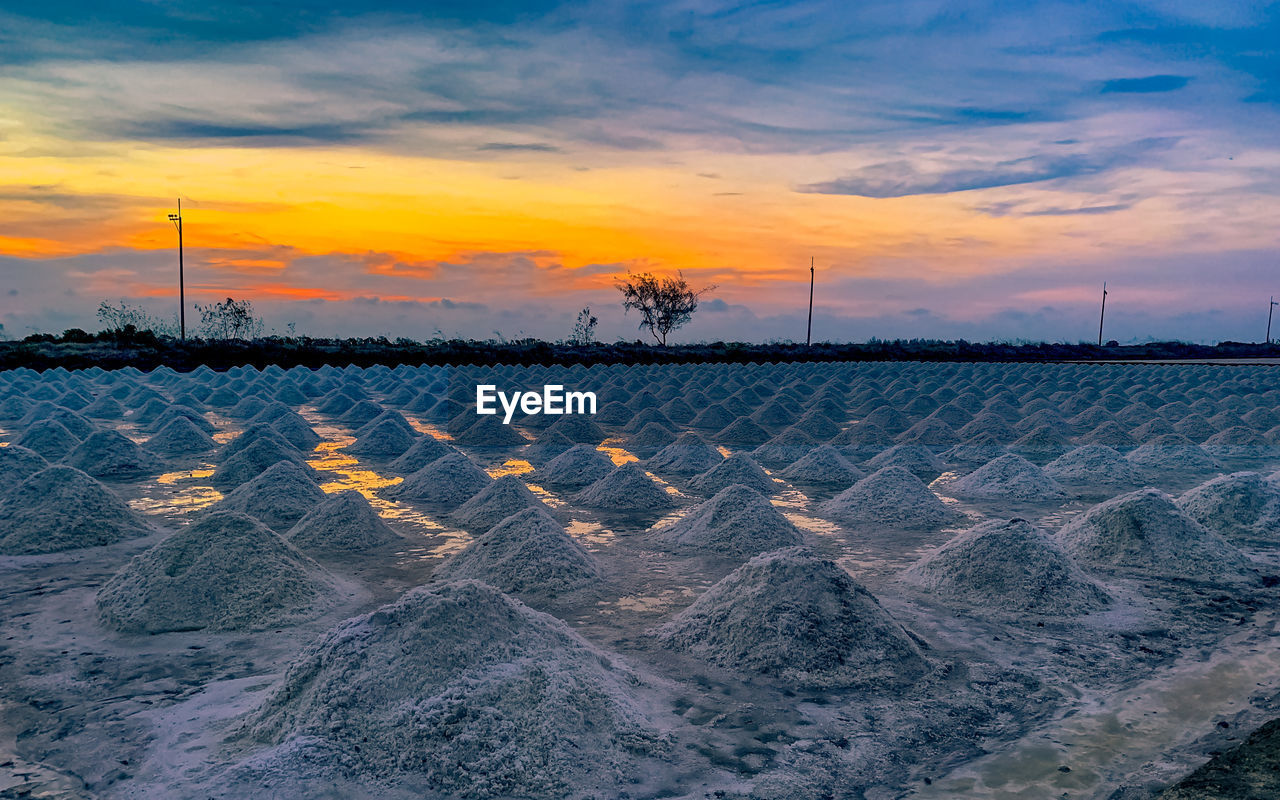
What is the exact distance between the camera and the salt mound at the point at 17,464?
8789 mm

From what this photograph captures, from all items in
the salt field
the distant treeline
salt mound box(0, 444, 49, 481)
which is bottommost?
the salt field

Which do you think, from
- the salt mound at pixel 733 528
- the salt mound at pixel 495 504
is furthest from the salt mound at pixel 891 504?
the salt mound at pixel 495 504

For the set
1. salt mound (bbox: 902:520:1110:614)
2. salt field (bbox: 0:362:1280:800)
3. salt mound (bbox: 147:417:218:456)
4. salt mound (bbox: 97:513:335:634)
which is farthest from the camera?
salt mound (bbox: 147:417:218:456)

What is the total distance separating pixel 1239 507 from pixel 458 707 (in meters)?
8.33

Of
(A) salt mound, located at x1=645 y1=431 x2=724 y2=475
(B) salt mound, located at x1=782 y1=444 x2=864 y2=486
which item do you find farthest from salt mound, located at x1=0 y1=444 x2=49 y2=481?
(B) salt mound, located at x1=782 y1=444 x2=864 y2=486

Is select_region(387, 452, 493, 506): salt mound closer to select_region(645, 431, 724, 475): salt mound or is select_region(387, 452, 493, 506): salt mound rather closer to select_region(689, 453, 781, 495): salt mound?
select_region(689, 453, 781, 495): salt mound

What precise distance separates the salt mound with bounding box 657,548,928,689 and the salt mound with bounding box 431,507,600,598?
128 centimetres

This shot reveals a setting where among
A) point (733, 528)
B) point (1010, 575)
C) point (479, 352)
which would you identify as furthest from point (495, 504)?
point (479, 352)

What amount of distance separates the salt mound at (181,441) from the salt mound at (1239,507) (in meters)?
13.3

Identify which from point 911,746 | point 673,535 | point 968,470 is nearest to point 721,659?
point 911,746

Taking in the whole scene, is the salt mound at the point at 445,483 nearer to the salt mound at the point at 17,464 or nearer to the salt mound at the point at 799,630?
the salt mound at the point at 17,464

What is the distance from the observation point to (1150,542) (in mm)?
6914

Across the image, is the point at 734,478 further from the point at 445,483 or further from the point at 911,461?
the point at 445,483

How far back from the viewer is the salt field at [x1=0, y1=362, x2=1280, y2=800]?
3400mm
